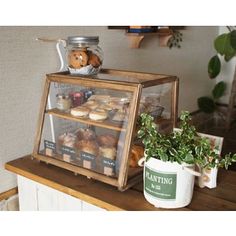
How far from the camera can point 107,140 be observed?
46.3 inches

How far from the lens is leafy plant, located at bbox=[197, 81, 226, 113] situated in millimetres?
2954

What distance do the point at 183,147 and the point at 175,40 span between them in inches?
66.6

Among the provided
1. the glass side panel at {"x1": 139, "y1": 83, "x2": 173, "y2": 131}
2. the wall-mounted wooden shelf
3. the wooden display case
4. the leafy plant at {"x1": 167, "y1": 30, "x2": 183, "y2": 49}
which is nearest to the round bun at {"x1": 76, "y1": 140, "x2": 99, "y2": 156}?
the wooden display case

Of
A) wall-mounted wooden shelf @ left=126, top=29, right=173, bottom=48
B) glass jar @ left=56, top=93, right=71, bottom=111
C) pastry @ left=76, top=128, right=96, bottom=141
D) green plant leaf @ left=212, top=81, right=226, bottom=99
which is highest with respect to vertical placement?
wall-mounted wooden shelf @ left=126, top=29, right=173, bottom=48

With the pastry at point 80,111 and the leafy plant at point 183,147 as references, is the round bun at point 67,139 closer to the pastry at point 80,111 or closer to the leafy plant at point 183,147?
the pastry at point 80,111

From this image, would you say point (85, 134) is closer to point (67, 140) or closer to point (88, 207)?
point (67, 140)

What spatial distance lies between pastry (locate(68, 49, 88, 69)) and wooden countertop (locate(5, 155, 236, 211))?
40 centimetres

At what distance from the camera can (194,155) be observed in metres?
0.94

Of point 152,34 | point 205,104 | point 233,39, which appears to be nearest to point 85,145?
point 152,34

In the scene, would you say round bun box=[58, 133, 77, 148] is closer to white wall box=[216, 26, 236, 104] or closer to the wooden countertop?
the wooden countertop

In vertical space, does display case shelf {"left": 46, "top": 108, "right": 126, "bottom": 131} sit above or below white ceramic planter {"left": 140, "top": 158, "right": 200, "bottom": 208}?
above

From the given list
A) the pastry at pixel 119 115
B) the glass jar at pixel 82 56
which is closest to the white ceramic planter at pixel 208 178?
the pastry at pixel 119 115
